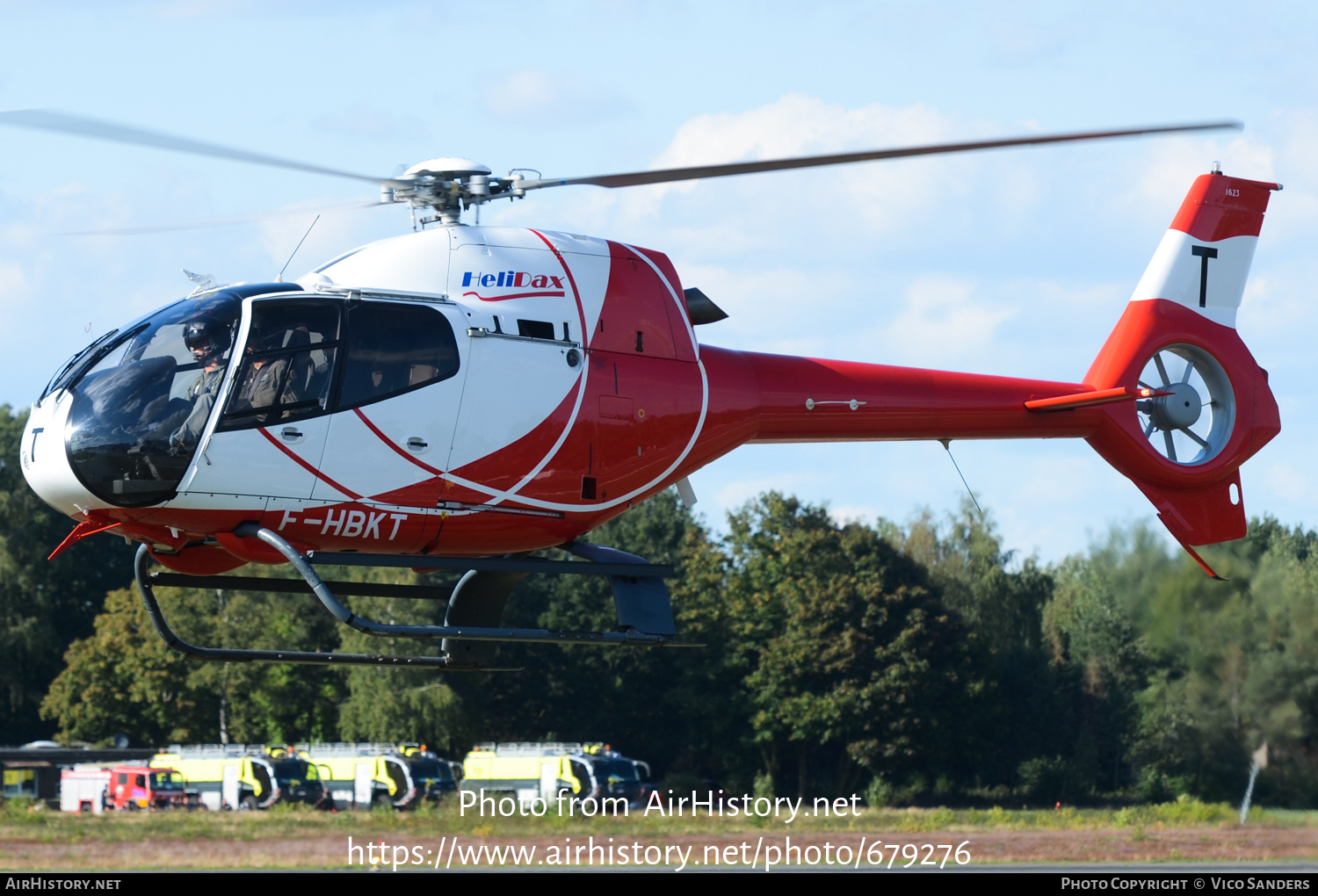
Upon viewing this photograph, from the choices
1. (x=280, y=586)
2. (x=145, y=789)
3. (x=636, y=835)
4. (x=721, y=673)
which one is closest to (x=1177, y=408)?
(x=280, y=586)

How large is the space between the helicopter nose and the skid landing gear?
105 cm

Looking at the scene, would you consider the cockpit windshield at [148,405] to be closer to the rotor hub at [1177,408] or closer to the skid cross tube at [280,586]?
the skid cross tube at [280,586]

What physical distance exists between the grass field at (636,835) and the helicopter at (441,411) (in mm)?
12386

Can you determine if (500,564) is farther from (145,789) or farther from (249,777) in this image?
(145,789)

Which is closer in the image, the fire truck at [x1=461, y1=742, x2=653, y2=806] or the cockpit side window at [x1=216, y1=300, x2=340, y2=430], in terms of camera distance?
the cockpit side window at [x1=216, y1=300, x2=340, y2=430]

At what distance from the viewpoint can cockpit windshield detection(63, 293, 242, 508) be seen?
9977 millimetres

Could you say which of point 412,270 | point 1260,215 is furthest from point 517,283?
point 1260,215

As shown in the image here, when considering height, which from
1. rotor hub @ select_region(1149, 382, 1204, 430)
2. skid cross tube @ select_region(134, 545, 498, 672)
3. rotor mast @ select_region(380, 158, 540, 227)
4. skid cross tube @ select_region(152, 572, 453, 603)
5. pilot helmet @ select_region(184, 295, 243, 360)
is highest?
rotor mast @ select_region(380, 158, 540, 227)

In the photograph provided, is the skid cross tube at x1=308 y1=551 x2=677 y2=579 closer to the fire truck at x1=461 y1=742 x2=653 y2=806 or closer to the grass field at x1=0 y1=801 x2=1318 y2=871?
the grass field at x1=0 y1=801 x2=1318 y2=871

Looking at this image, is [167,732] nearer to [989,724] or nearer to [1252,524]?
[989,724]

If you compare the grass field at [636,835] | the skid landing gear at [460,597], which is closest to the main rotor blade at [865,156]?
the skid landing gear at [460,597]

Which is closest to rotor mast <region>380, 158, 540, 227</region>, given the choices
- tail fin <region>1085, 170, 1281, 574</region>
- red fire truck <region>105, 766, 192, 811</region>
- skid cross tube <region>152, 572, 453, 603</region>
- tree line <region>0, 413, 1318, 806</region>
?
skid cross tube <region>152, 572, 453, 603</region>

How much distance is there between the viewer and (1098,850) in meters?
25.4

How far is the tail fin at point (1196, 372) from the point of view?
49.3 feet
